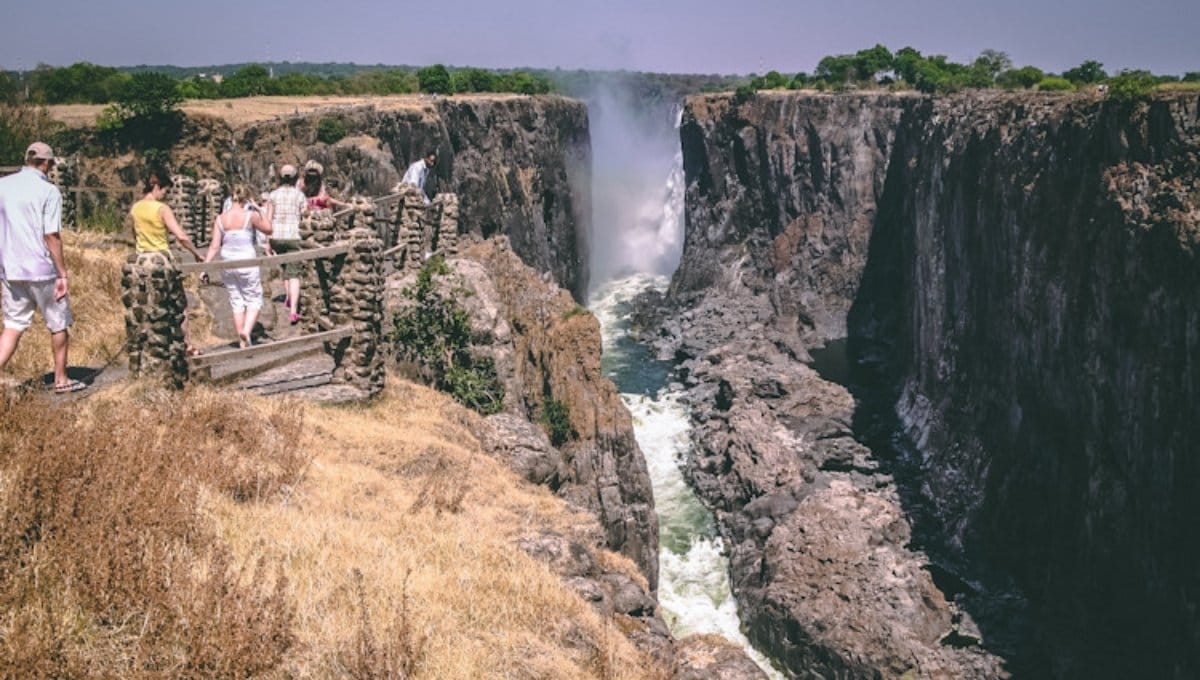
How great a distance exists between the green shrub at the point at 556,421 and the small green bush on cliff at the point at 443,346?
16.9ft

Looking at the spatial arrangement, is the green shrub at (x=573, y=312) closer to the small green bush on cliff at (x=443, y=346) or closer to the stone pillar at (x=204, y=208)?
the small green bush on cliff at (x=443, y=346)

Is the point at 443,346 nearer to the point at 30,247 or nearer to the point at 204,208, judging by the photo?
the point at 204,208

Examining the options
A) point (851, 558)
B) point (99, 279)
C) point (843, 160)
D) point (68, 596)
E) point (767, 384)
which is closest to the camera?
point (68, 596)

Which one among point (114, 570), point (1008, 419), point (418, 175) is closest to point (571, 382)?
point (418, 175)

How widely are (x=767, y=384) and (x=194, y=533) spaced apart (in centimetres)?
4748

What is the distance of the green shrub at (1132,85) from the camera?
3153 centimetres

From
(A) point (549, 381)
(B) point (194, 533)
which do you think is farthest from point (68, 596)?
(A) point (549, 381)

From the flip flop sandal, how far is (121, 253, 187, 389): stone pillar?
2.13ft

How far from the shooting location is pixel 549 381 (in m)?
28.1

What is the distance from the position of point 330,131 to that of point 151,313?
3155 cm

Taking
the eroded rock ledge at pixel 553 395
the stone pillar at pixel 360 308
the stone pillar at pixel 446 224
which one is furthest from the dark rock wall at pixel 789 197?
the stone pillar at pixel 360 308

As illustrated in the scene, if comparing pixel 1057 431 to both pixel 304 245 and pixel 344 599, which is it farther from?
pixel 344 599

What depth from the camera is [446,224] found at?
2550cm

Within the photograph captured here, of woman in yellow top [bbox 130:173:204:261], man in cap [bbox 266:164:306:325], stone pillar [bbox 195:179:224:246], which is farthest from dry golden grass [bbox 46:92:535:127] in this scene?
A: woman in yellow top [bbox 130:173:204:261]
